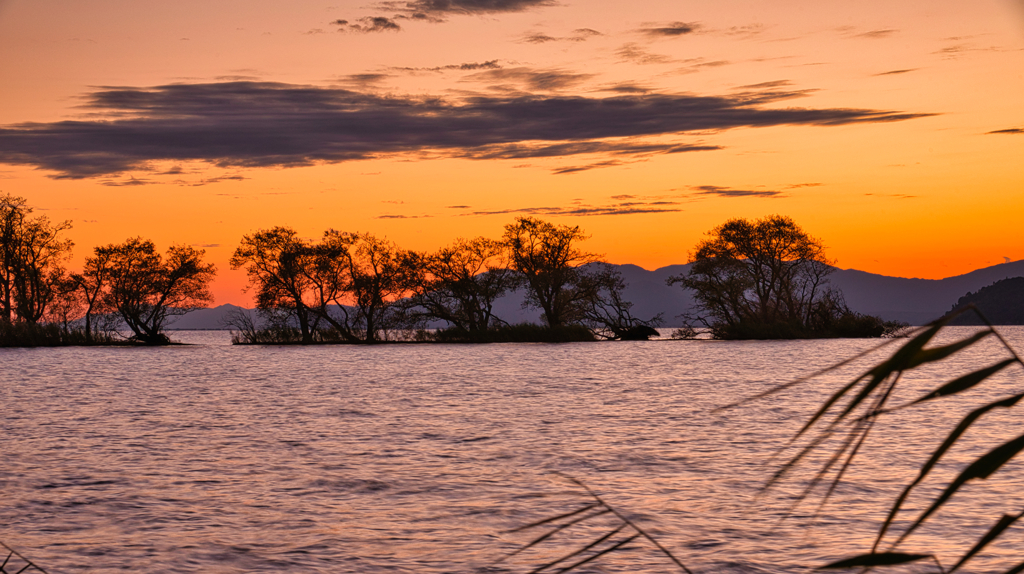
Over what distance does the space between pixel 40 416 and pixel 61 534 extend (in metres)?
19.6

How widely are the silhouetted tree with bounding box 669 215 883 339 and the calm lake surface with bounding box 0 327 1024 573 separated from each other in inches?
1705

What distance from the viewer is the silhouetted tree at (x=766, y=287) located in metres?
79.6

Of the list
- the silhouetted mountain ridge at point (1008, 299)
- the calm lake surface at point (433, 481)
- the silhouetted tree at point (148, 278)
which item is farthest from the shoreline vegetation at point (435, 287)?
the silhouetted mountain ridge at point (1008, 299)

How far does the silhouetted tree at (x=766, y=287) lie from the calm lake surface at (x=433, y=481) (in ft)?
142

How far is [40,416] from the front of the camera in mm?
30094

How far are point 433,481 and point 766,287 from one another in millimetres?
70094

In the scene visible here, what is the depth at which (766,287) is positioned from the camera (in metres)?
82.0

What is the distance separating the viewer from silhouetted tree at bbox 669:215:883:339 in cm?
7956

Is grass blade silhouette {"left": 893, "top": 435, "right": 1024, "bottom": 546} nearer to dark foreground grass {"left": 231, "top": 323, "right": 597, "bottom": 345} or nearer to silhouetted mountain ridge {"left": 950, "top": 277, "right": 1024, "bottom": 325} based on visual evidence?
dark foreground grass {"left": 231, "top": 323, "right": 597, "bottom": 345}

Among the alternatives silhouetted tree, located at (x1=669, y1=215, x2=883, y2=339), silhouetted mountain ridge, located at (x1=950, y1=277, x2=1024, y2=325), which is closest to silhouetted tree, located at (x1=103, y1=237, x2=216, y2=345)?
silhouetted tree, located at (x1=669, y1=215, x2=883, y2=339)

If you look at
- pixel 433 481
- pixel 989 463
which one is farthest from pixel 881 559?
pixel 433 481

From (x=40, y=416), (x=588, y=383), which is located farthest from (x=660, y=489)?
(x=588, y=383)

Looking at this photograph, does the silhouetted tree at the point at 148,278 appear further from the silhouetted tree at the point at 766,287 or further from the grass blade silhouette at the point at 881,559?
the grass blade silhouette at the point at 881,559

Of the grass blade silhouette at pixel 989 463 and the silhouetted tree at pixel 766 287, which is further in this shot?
the silhouetted tree at pixel 766 287
